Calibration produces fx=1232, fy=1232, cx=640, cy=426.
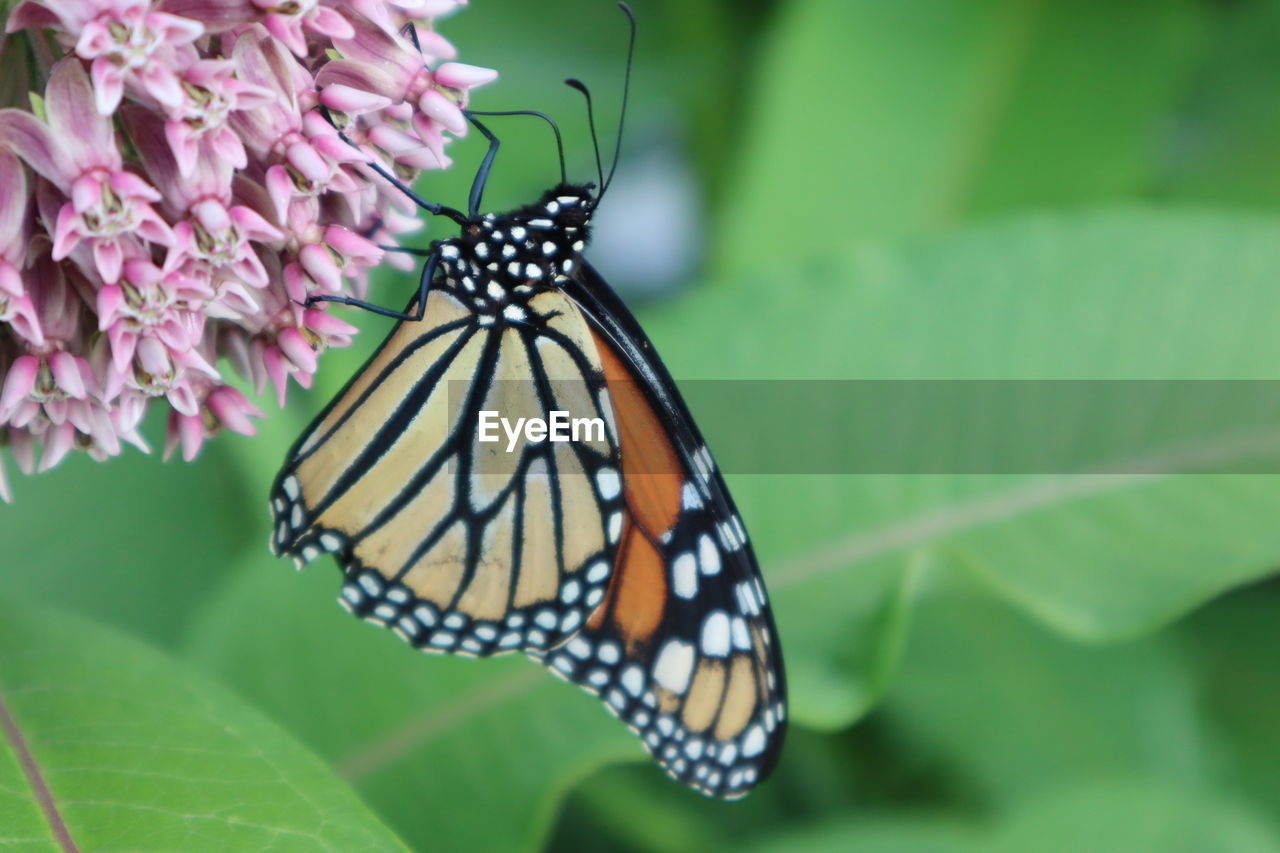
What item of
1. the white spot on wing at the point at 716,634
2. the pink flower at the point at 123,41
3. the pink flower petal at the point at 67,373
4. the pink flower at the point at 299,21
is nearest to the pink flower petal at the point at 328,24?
the pink flower at the point at 299,21

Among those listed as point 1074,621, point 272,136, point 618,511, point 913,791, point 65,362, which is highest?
point 272,136

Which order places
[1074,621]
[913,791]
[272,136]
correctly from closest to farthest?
[272,136]
[1074,621]
[913,791]

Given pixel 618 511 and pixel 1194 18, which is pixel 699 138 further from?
pixel 618 511

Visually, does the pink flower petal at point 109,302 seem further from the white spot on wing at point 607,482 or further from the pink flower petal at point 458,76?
the white spot on wing at point 607,482

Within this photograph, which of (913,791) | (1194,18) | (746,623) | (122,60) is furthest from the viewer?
(1194,18)

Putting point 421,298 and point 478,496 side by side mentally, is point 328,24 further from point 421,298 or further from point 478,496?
point 478,496

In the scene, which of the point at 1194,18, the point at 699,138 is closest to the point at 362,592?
the point at 699,138

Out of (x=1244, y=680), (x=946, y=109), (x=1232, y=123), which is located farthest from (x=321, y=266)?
(x=1232, y=123)
